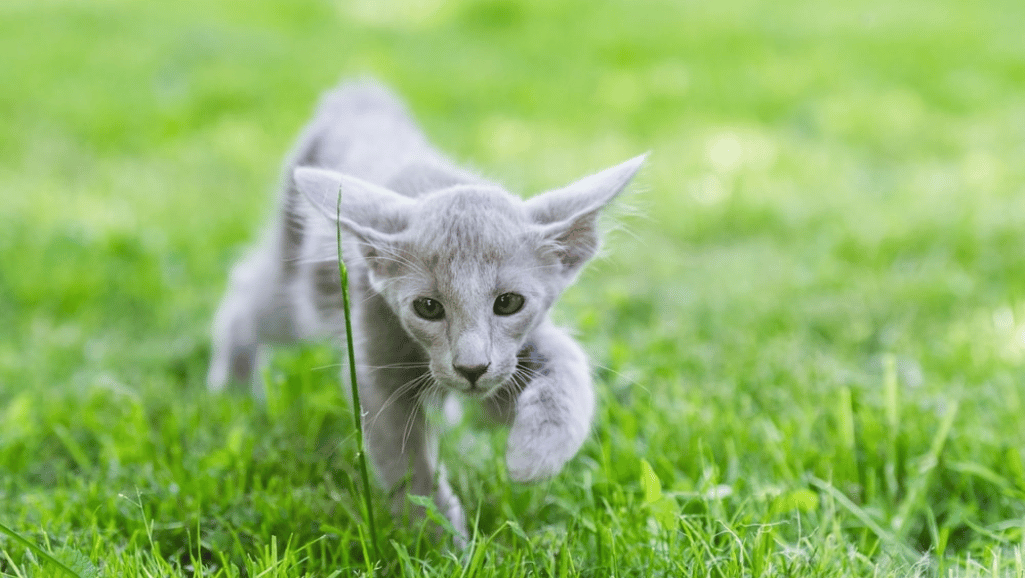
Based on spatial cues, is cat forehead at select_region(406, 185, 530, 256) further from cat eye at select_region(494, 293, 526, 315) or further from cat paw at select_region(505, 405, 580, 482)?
cat paw at select_region(505, 405, 580, 482)

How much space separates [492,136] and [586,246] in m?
3.96

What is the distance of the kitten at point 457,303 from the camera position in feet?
6.76

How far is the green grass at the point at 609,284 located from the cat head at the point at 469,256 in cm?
43

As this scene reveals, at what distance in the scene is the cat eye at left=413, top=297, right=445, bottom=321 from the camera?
2.12m

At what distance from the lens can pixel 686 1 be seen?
9.35m

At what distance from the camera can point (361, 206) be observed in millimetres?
2217

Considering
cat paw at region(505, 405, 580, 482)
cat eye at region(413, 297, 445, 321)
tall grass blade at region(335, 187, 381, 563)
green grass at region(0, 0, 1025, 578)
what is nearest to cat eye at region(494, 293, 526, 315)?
cat eye at region(413, 297, 445, 321)

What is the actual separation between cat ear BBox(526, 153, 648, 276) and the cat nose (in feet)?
1.24

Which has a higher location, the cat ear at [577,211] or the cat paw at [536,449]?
the cat ear at [577,211]

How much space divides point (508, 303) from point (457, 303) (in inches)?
5.5

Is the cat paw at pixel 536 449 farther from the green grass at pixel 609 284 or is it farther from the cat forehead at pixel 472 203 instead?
the cat forehead at pixel 472 203

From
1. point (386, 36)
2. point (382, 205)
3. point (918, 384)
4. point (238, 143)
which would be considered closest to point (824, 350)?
point (918, 384)

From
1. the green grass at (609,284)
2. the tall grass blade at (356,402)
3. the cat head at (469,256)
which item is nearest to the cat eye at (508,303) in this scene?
the cat head at (469,256)

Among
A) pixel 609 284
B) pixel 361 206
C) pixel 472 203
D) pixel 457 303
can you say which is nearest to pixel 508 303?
pixel 457 303
